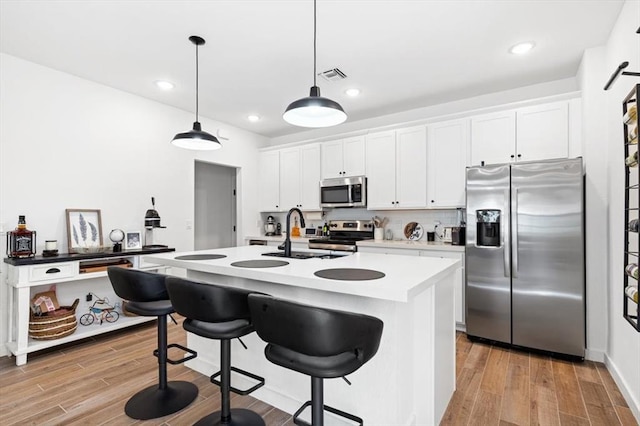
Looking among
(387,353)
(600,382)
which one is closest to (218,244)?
(387,353)

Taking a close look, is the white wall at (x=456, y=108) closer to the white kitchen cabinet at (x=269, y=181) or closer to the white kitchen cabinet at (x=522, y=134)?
the white kitchen cabinet at (x=522, y=134)

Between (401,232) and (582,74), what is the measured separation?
8.27 feet

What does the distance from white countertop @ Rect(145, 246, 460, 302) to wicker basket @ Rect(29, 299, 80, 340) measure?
1360 millimetres

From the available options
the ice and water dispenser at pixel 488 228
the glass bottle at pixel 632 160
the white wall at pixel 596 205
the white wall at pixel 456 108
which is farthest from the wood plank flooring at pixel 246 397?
the white wall at pixel 456 108

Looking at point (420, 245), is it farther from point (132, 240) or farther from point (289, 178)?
point (132, 240)

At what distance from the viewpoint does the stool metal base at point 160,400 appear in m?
1.98

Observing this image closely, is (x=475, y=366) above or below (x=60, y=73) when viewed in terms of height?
below

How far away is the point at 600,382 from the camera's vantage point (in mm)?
2387

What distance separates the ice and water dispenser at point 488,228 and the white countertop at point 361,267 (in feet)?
4.48

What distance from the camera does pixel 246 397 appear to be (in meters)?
2.18

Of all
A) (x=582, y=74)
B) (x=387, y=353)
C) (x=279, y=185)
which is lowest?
(x=387, y=353)

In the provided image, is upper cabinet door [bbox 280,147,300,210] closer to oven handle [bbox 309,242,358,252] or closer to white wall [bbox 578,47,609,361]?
oven handle [bbox 309,242,358,252]

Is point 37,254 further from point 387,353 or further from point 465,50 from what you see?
point 465,50

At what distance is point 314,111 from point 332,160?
262 cm
